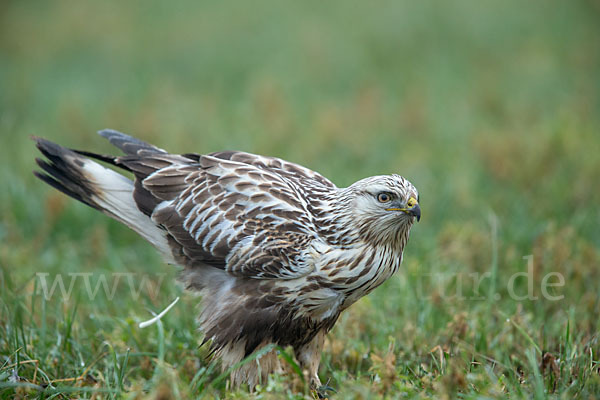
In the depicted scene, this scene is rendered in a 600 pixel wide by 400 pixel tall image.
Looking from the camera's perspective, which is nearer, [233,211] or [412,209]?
[412,209]

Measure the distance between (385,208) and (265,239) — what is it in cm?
76

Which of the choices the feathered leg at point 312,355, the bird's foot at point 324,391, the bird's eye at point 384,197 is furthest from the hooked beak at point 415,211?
the bird's foot at point 324,391

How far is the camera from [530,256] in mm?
5578

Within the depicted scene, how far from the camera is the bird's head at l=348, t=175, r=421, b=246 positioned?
3939mm

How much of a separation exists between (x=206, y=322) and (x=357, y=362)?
1.10 m

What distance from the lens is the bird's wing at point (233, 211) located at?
4059 millimetres

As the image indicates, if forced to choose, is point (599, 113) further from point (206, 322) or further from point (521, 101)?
point (206, 322)

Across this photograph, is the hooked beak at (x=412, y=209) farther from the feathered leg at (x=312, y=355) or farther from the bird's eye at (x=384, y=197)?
the feathered leg at (x=312, y=355)

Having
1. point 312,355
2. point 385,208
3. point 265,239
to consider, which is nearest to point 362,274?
point 385,208

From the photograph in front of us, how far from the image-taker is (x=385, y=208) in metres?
3.97

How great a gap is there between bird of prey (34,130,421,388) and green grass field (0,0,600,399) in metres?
0.37

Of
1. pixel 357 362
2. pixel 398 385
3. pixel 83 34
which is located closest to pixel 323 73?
pixel 83 34

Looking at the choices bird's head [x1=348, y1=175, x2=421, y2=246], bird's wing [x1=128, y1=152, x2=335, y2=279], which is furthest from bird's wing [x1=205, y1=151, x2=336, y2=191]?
bird's head [x1=348, y1=175, x2=421, y2=246]

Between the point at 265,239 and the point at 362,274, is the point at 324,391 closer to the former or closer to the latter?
the point at 362,274
